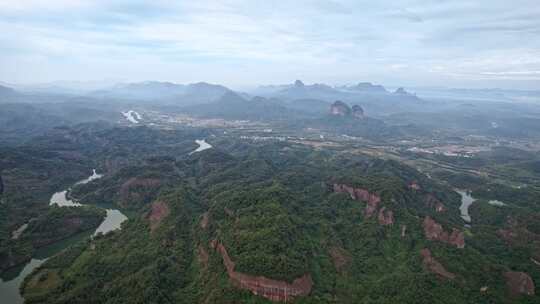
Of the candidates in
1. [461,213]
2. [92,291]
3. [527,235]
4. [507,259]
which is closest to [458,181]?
[461,213]

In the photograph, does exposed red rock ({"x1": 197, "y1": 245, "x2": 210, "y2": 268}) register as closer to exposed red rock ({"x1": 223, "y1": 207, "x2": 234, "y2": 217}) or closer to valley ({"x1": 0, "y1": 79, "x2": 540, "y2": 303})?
valley ({"x1": 0, "y1": 79, "x2": 540, "y2": 303})

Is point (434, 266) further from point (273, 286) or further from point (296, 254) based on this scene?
point (273, 286)

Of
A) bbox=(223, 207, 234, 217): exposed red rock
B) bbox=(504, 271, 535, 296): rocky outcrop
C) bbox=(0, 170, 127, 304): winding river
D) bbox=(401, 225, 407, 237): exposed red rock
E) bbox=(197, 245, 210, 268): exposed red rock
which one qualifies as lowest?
bbox=(0, 170, 127, 304): winding river

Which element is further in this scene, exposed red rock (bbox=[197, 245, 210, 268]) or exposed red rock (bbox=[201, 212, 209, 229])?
exposed red rock (bbox=[201, 212, 209, 229])

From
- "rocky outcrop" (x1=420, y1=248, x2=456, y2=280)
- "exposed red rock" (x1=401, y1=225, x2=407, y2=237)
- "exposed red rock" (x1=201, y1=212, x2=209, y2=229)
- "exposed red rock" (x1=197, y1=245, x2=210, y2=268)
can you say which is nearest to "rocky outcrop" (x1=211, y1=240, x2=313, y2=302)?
"exposed red rock" (x1=197, y1=245, x2=210, y2=268)

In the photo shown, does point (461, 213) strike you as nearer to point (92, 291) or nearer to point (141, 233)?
point (141, 233)

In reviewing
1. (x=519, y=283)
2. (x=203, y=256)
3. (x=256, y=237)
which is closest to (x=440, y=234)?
(x=519, y=283)
